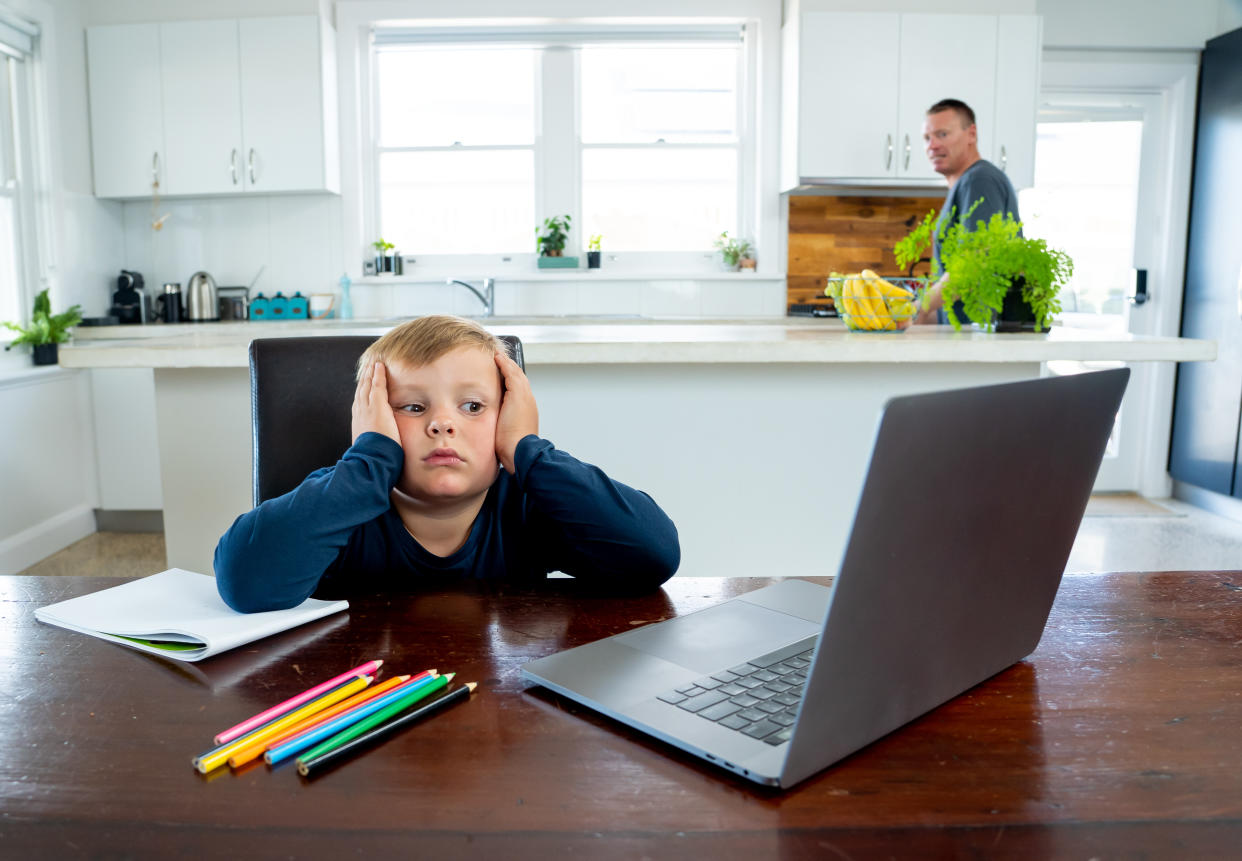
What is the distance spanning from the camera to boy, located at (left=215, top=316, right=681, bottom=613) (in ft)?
3.15

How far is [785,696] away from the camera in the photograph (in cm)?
65

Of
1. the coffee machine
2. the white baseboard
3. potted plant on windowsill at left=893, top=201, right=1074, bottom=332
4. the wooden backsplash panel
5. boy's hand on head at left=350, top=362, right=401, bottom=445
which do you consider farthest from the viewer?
the wooden backsplash panel

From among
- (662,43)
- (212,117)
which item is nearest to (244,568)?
(212,117)

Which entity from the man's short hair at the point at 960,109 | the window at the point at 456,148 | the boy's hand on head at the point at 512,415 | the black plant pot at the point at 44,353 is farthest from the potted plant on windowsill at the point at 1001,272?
the black plant pot at the point at 44,353

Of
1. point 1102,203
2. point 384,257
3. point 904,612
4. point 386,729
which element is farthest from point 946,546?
point 1102,203

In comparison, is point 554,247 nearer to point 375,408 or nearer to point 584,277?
point 584,277

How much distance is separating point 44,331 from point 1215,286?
5167 millimetres

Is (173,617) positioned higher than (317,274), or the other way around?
(317,274)

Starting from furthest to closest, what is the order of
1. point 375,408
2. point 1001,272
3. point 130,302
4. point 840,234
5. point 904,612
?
→ 1. point 840,234
2. point 130,302
3. point 1001,272
4. point 375,408
5. point 904,612

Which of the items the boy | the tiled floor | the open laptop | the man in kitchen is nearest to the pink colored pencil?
the open laptop

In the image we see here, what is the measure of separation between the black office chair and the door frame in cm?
432

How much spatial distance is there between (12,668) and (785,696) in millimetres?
607

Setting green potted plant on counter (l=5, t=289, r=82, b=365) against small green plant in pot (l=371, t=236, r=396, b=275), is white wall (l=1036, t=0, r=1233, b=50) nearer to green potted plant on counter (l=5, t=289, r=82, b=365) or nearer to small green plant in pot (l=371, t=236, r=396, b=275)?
small green plant in pot (l=371, t=236, r=396, b=275)

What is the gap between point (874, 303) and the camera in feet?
7.33
